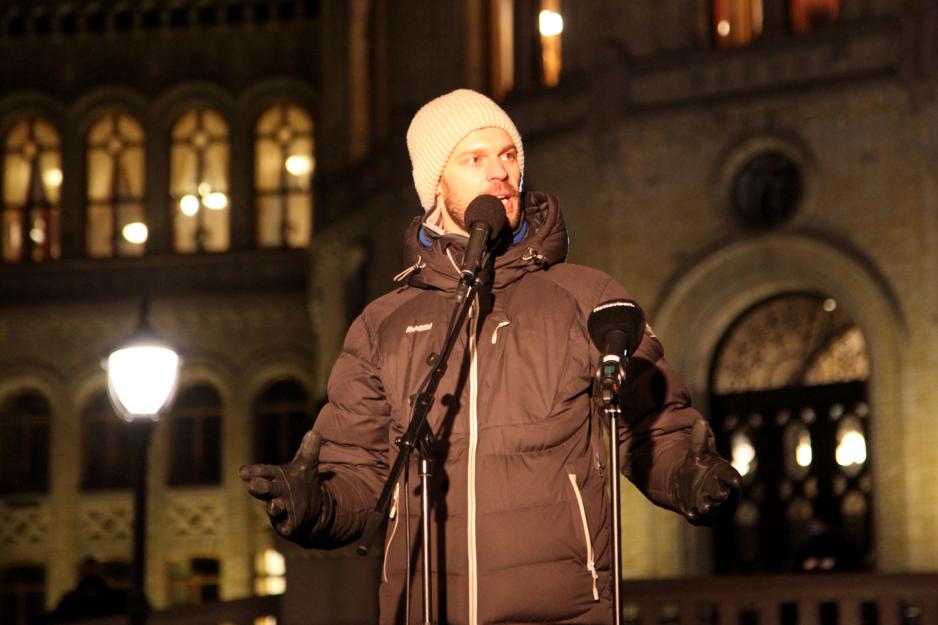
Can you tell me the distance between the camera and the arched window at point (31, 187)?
37.2m

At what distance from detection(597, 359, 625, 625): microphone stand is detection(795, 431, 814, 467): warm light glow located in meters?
16.3

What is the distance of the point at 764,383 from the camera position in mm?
21156

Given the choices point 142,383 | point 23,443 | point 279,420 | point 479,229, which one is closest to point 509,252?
point 479,229

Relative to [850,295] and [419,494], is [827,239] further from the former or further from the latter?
[419,494]

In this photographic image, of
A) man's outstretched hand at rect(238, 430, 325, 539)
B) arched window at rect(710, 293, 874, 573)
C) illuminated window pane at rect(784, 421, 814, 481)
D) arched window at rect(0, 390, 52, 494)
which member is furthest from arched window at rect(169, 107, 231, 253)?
man's outstretched hand at rect(238, 430, 325, 539)

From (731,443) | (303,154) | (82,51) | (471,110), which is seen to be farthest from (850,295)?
(82,51)

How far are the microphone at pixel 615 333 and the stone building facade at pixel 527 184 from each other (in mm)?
14979

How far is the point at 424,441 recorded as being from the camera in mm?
4855

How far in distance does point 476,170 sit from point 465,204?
10 cm

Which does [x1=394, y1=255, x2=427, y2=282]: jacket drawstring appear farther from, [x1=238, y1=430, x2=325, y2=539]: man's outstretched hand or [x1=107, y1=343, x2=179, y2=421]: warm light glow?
[x1=107, y1=343, x2=179, y2=421]: warm light glow

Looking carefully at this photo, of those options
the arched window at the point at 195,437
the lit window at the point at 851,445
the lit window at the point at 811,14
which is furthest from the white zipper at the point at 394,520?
the arched window at the point at 195,437

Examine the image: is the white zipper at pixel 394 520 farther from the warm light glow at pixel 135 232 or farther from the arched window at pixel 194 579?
the warm light glow at pixel 135 232

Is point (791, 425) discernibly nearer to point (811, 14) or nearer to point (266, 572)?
point (811, 14)

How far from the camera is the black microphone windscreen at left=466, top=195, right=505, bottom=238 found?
197 inches
